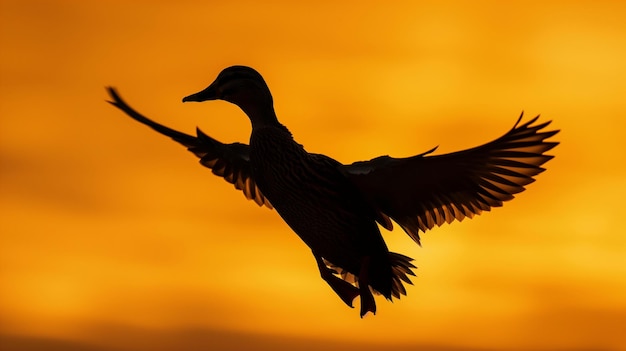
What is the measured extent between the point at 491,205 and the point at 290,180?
1511mm

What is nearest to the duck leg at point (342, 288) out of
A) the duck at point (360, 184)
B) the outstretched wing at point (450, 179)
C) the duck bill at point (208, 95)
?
the duck at point (360, 184)

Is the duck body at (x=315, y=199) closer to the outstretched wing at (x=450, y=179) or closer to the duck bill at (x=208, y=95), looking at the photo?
the outstretched wing at (x=450, y=179)

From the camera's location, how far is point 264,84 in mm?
8141

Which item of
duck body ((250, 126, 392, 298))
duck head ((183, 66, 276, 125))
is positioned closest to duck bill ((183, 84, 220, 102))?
duck head ((183, 66, 276, 125))

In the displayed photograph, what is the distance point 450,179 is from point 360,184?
713mm

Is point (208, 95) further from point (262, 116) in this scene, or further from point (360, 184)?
point (360, 184)

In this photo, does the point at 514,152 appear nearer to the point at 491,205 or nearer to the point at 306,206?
the point at 491,205

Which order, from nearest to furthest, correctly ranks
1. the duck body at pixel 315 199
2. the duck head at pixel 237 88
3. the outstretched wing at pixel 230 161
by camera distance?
the duck head at pixel 237 88
the duck body at pixel 315 199
the outstretched wing at pixel 230 161

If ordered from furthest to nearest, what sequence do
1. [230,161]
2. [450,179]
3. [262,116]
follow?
[230,161], [450,179], [262,116]

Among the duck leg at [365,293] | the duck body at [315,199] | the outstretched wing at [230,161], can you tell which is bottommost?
the duck leg at [365,293]

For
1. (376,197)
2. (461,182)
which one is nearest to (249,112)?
(376,197)

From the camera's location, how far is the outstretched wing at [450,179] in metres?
8.07

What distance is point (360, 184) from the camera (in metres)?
8.34

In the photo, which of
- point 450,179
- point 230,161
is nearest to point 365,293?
point 450,179
